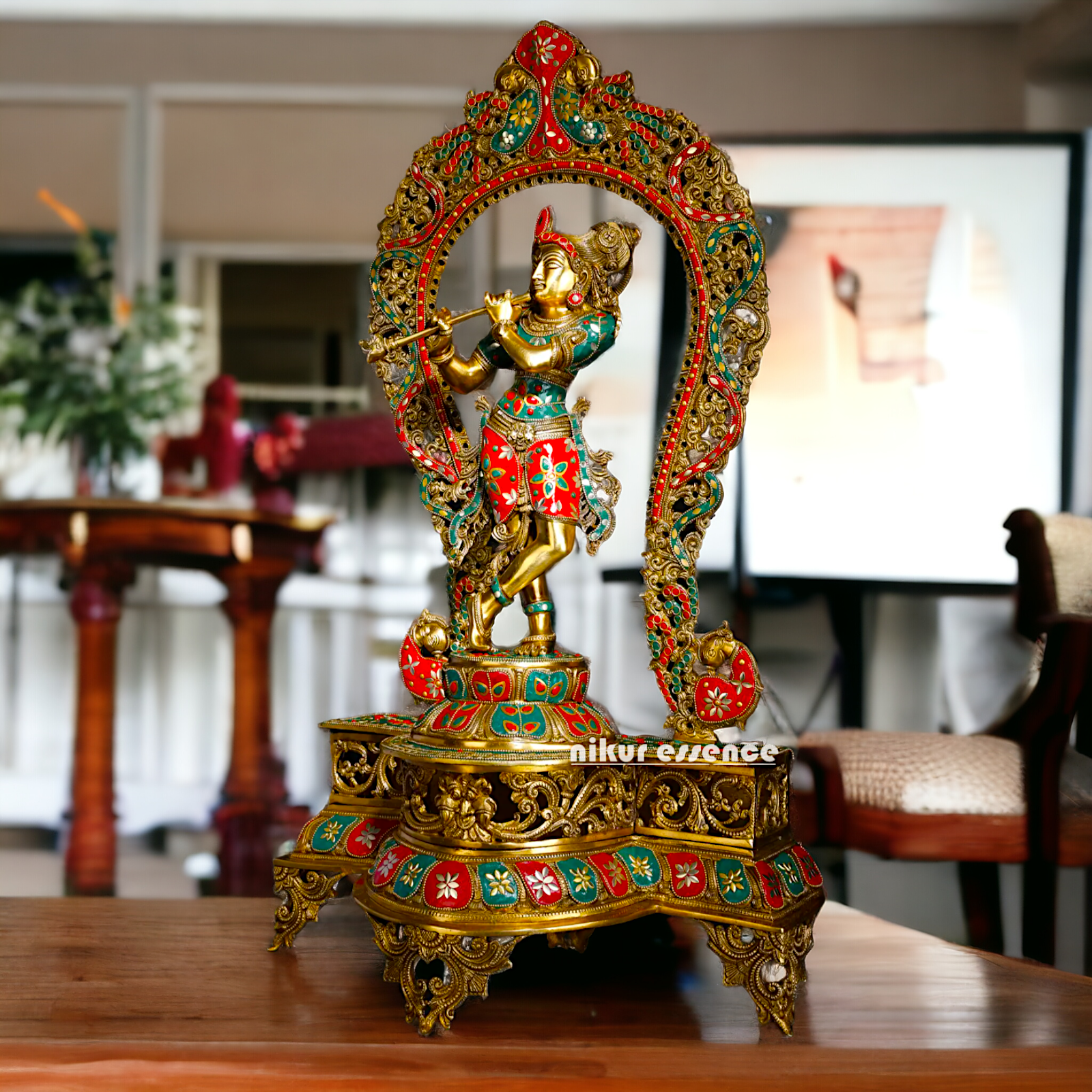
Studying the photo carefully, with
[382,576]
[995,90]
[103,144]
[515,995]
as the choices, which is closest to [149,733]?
[382,576]

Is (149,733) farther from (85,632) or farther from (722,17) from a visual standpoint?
(722,17)

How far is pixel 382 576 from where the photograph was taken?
2.29 meters

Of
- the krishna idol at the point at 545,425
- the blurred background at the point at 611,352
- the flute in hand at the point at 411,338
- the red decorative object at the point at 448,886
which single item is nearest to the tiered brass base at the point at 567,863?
the red decorative object at the point at 448,886

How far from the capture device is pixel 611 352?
2041 millimetres

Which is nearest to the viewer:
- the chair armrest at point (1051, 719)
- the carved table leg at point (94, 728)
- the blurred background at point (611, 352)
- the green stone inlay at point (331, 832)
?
the green stone inlay at point (331, 832)

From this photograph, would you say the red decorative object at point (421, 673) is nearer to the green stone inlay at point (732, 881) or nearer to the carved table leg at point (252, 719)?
the green stone inlay at point (732, 881)

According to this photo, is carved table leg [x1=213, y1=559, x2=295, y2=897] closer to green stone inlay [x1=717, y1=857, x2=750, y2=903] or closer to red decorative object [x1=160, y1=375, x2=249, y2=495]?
red decorative object [x1=160, y1=375, x2=249, y2=495]

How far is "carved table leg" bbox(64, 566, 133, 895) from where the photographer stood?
2.19 m

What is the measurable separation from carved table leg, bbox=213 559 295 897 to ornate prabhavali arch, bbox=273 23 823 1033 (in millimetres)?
1198

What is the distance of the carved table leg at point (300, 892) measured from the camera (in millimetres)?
1057

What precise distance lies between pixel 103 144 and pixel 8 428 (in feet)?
2.01

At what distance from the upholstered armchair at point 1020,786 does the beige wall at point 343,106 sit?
98 centimetres

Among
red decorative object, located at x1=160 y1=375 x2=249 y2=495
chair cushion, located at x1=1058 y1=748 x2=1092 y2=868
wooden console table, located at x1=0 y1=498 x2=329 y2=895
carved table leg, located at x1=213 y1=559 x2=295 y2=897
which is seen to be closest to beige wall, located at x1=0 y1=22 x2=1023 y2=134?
red decorative object, located at x1=160 y1=375 x2=249 y2=495

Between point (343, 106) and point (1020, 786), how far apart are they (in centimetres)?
176
